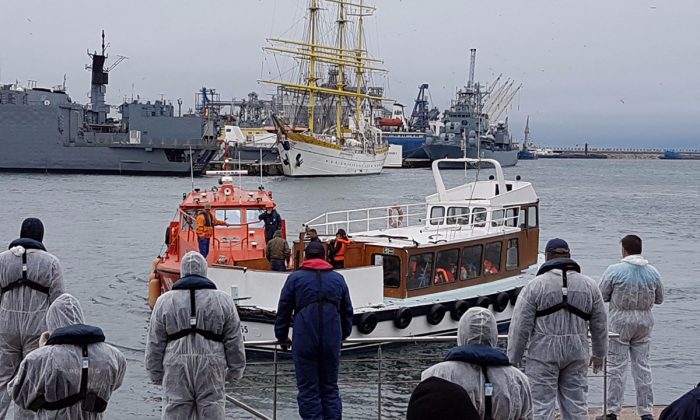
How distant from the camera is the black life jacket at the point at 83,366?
20.0ft

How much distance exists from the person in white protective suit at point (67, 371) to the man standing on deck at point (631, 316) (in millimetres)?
5016

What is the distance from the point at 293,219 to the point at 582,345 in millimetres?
47115

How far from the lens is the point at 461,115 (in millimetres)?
165500

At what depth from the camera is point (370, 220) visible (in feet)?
79.3

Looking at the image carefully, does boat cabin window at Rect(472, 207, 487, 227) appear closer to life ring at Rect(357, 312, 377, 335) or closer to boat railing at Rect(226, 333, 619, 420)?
boat railing at Rect(226, 333, 619, 420)

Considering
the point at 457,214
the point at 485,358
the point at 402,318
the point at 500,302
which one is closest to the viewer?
the point at 485,358

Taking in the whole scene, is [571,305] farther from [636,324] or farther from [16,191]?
[16,191]

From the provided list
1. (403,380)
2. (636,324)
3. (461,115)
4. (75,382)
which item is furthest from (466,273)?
(461,115)

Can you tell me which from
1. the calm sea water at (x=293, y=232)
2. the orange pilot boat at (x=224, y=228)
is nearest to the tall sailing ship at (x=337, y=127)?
the calm sea water at (x=293, y=232)

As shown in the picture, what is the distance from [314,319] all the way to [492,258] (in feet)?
44.5

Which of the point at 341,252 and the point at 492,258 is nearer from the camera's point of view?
the point at 341,252

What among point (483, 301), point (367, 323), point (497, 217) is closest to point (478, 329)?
point (367, 323)

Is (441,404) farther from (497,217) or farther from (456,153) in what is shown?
(456,153)

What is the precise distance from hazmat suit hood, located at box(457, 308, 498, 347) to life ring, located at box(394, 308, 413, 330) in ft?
42.4
